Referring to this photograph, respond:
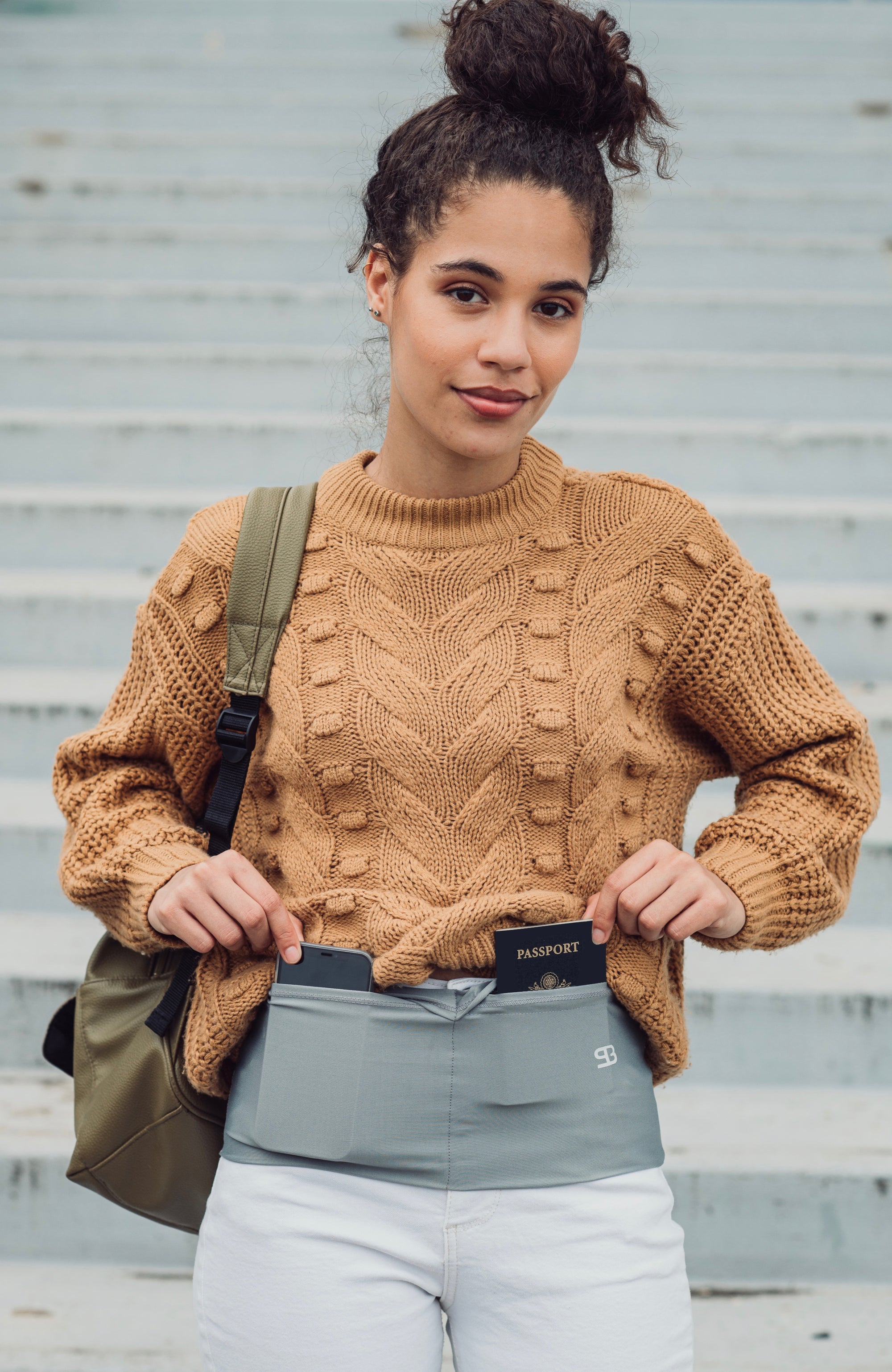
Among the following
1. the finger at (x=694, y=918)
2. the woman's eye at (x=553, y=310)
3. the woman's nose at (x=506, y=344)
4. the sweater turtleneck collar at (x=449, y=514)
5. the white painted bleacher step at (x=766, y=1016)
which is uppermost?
the woman's eye at (x=553, y=310)

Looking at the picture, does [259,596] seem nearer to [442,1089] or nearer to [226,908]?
[226,908]

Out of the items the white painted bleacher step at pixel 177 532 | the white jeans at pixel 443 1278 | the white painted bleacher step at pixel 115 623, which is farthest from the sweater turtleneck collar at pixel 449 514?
the white painted bleacher step at pixel 177 532

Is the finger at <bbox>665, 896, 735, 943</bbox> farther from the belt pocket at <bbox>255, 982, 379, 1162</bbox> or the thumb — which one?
the belt pocket at <bbox>255, 982, 379, 1162</bbox>

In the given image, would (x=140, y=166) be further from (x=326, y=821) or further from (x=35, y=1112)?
(x=326, y=821)

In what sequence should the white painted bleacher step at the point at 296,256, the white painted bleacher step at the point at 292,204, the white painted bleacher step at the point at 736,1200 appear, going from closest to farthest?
1. the white painted bleacher step at the point at 736,1200
2. the white painted bleacher step at the point at 296,256
3. the white painted bleacher step at the point at 292,204

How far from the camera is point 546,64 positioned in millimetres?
1040

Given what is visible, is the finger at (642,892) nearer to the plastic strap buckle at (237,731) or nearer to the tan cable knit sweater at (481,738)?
the tan cable knit sweater at (481,738)

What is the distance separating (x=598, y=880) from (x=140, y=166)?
3.62 m

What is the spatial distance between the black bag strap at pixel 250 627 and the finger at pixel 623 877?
0.32 meters

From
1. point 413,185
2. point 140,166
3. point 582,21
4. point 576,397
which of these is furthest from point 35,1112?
point 140,166

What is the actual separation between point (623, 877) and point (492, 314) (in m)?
0.47

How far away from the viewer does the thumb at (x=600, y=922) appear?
42.5 inches

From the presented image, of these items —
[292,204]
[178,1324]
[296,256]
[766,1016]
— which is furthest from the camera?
[292,204]

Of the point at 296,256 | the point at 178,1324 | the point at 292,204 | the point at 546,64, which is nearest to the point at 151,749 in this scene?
the point at 546,64
